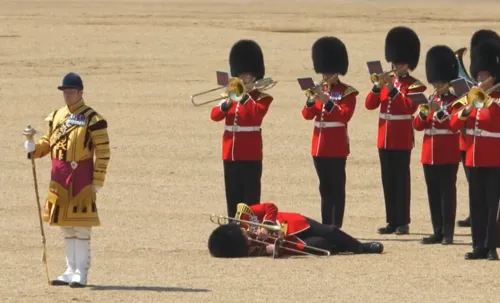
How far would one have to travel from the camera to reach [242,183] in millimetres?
13594

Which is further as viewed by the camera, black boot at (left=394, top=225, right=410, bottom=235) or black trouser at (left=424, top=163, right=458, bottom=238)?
black boot at (left=394, top=225, right=410, bottom=235)

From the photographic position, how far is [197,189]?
54.4 feet

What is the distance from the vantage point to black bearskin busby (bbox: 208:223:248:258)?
40.7 ft

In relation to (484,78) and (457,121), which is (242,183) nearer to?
(457,121)

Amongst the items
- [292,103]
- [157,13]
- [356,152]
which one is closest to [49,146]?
[356,152]

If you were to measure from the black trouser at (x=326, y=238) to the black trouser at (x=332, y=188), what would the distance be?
1.19m

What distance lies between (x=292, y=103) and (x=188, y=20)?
10.3 m

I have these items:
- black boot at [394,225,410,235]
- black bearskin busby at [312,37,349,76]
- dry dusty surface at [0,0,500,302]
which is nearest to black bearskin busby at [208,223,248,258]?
dry dusty surface at [0,0,500,302]

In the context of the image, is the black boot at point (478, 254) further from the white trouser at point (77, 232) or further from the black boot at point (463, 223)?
the white trouser at point (77, 232)

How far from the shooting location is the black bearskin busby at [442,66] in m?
13.6

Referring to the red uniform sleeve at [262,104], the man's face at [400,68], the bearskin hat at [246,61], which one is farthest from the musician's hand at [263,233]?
the man's face at [400,68]

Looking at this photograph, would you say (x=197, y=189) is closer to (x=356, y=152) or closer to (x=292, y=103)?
(x=356, y=152)

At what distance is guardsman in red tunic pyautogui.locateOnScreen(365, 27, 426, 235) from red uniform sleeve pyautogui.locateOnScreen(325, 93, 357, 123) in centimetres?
32

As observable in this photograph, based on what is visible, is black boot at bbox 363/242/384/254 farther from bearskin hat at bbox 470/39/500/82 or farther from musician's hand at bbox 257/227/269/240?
bearskin hat at bbox 470/39/500/82
